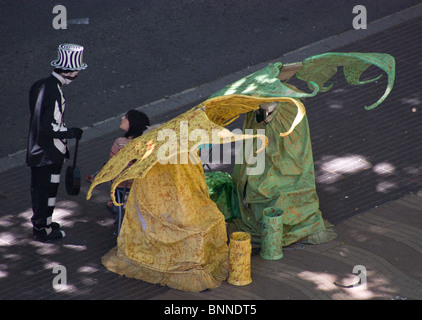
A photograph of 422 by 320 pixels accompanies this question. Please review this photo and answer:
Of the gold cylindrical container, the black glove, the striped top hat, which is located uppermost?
the striped top hat


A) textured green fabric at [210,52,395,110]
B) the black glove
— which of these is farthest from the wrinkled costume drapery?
the black glove

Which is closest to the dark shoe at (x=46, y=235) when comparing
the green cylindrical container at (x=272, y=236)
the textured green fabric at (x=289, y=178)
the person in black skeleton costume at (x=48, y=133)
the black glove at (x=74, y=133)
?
the person in black skeleton costume at (x=48, y=133)

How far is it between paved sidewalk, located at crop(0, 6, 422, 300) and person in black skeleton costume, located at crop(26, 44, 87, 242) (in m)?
0.43

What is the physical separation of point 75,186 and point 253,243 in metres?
1.89

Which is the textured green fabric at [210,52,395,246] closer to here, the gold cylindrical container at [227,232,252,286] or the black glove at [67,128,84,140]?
the gold cylindrical container at [227,232,252,286]

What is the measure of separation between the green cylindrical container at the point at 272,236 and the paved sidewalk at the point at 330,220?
89 mm

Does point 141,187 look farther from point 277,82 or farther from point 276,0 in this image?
point 276,0

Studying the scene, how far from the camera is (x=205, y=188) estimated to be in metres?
7.89

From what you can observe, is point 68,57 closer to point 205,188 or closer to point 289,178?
point 205,188

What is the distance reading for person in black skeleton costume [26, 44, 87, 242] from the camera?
793 centimetres

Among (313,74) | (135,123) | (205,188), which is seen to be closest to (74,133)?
(135,123)

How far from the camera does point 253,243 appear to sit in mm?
8258

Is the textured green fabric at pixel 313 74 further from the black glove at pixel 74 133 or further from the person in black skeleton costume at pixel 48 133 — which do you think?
the person in black skeleton costume at pixel 48 133
